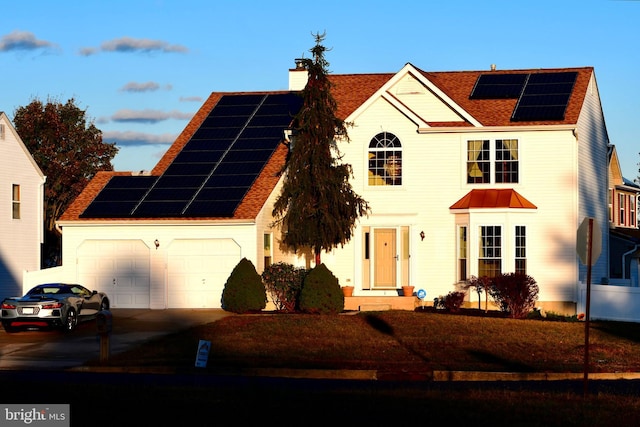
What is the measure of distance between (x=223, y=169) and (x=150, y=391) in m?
21.9

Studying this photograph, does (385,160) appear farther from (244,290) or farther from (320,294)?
(244,290)

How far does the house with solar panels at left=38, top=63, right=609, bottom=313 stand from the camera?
123ft

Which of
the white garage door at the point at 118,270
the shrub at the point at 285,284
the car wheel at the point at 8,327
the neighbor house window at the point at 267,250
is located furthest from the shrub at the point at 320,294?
the car wheel at the point at 8,327

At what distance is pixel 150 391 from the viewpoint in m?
18.2

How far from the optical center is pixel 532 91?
40344 mm

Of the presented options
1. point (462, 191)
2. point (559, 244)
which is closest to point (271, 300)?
point (462, 191)

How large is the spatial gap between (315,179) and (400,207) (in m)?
4.20

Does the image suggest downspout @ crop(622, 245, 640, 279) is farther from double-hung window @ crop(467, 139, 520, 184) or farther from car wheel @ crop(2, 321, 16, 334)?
car wheel @ crop(2, 321, 16, 334)

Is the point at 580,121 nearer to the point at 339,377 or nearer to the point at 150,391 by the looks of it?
the point at 339,377

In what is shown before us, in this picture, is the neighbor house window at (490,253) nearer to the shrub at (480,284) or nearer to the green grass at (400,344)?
the shrub at (480,284)

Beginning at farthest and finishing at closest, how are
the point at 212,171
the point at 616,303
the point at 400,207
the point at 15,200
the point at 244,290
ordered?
the point at 15,200
the point at 212,171
the point at 400,207
the point at 616,303
the point at 244,290

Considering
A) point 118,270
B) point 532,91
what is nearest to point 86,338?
point 118,270

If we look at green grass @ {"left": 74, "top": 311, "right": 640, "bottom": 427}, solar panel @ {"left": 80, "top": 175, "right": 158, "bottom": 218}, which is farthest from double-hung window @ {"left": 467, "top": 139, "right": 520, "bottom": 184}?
solar panel @ {"left": 80, "top": 175, "right": 158, "bottom": 218}

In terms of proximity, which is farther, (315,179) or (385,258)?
(385,258)
